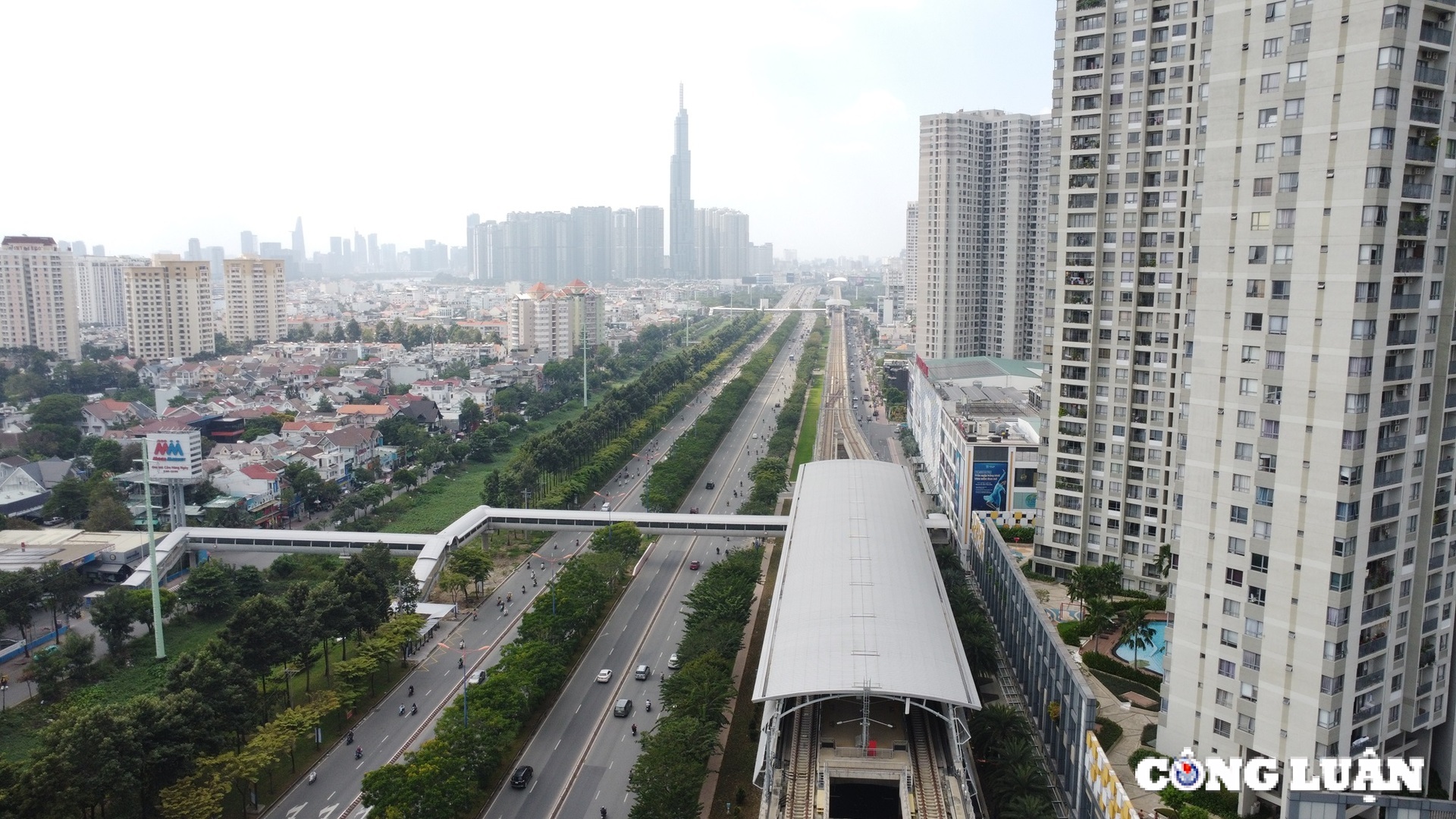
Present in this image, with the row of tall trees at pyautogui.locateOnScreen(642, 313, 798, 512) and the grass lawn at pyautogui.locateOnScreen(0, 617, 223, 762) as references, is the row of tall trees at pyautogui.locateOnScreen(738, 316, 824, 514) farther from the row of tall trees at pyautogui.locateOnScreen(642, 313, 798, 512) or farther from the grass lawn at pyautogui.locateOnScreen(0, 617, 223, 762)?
the grass lawn at pyautogui.locateOnScreen(0, 617, 223, 762)

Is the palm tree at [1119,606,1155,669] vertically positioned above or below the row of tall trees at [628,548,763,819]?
above

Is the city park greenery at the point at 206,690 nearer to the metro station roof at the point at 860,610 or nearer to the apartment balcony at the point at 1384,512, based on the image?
the metro station roof at the point at 860,610

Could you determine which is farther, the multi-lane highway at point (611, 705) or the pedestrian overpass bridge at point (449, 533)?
the pedestrian overpass bridge at point (449, 533)

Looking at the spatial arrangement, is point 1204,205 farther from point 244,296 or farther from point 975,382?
point 244,296

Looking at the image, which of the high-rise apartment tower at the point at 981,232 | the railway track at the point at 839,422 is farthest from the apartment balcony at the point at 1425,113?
the high-rise apartment tower at the point at 981,232

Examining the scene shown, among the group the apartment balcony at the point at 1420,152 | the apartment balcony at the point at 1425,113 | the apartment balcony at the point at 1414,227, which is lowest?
the apartment balcony at the point at 1414,227

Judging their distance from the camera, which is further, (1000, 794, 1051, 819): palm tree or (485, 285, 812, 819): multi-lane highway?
(485, 285, 812, 819): multi-lane highway

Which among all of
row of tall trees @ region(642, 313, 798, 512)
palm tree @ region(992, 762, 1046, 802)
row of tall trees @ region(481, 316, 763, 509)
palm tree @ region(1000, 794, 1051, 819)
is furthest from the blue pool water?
row of tall trees @ region(481, 316, 763, 509)
